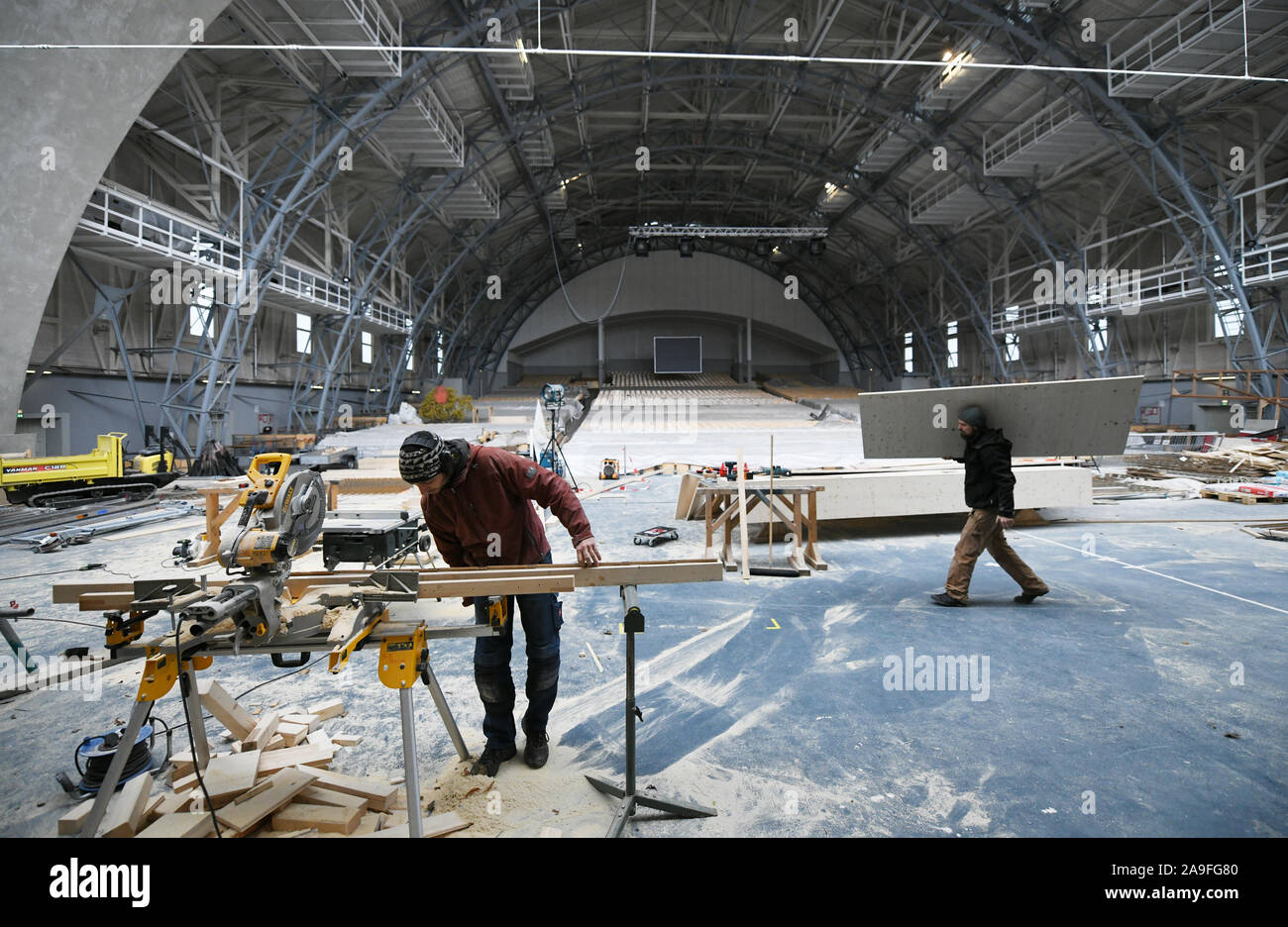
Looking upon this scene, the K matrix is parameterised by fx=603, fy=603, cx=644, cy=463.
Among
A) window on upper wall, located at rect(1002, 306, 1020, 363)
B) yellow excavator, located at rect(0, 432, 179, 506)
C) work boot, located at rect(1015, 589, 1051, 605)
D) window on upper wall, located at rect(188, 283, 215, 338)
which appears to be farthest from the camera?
window on upper wall, located at rect(1002, 306, 1020, 363)

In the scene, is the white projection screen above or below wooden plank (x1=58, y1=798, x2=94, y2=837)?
above

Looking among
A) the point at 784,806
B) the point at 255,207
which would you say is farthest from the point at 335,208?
the point at 784,806

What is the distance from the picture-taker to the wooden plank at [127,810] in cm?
221

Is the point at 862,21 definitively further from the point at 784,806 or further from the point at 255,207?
the point at 784,806

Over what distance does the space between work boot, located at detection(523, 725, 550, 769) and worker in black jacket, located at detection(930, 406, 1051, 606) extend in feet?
11.6

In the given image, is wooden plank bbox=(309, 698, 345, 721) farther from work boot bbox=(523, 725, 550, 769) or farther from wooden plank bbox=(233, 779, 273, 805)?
work boot bbox=(523, 725, 550, 769)

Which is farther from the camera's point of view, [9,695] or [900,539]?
[900,539]

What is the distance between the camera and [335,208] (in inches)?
750

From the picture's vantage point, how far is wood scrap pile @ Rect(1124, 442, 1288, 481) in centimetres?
1147

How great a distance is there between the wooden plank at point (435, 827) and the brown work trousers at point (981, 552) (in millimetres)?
4069

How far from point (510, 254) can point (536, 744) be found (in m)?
29.8

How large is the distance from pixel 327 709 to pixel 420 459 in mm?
1722

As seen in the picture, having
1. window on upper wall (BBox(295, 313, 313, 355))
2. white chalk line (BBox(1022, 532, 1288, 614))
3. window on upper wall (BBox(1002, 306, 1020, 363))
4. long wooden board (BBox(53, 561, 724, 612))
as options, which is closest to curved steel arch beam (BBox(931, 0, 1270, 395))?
window on upper wall (BBox(1002, 306, 1020, 363))

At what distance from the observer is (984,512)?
186 inches
